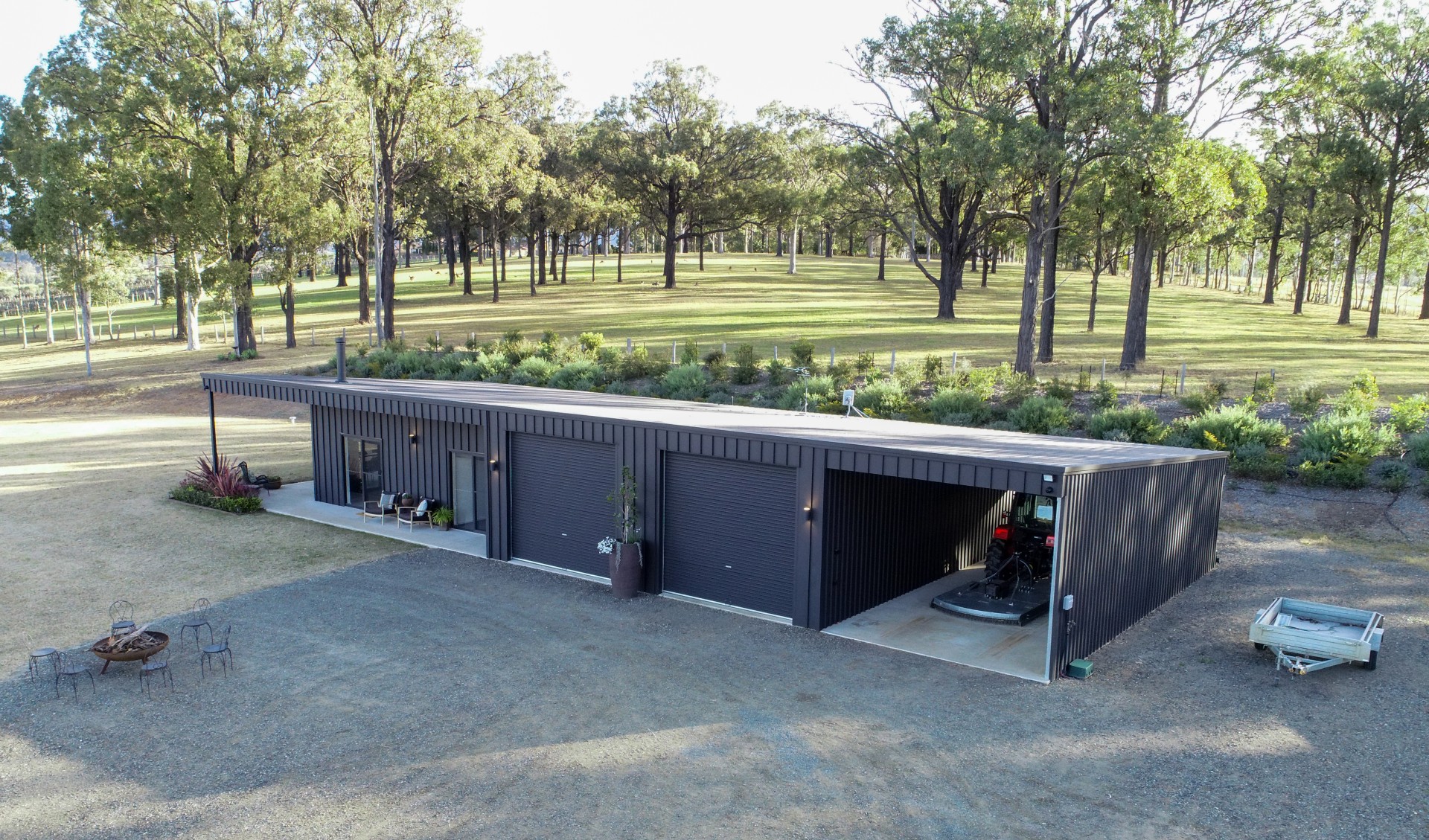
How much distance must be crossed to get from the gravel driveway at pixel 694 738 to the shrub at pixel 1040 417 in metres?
9.55

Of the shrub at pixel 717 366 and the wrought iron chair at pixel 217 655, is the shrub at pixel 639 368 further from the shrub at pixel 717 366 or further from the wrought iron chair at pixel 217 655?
the wrought iron chair at pixel 217 655

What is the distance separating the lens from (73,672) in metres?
10.5

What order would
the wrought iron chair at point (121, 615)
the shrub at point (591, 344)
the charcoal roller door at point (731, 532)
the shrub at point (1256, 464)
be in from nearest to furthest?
1. the wrought iron chair at point (121, 615)
2. the charcoal roller door at point (731, 532)
3. the shrub at point (1256, 464)
4. the shrub at point (591, 344)

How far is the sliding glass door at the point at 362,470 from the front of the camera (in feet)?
62.5

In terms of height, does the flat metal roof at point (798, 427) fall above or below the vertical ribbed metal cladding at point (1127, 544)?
above

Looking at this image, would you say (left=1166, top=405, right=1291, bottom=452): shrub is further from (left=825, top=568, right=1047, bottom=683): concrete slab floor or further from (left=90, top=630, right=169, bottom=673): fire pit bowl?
(left=90, top=630, right=169, bottom=673): fire pit bowl

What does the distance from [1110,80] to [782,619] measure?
58.7 feet

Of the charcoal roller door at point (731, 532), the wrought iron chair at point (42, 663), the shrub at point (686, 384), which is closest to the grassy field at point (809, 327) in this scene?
the shrub at point (686, 384)

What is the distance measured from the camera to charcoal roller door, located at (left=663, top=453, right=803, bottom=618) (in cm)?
1314

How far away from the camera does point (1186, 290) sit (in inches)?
2756

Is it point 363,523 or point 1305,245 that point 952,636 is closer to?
point 363,523

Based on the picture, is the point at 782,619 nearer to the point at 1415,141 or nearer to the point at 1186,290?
the point at 1415,141

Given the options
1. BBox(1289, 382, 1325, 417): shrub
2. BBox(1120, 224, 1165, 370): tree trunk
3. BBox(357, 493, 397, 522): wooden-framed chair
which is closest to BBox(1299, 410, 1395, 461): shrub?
BBox(1289, 382, 1325, 417): shrub

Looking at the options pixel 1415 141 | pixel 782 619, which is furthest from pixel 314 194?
pixel 1415 141
